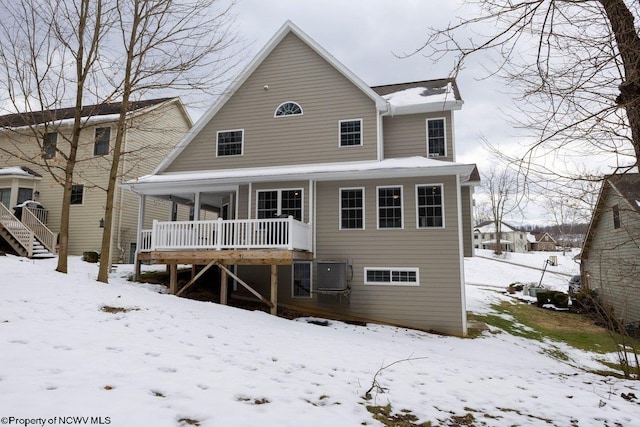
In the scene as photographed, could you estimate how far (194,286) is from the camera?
14.0 metres

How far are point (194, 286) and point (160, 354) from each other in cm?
888

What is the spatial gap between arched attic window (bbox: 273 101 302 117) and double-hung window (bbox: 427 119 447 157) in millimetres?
4751

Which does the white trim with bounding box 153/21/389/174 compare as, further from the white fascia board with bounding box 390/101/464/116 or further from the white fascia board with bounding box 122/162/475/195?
the white fascia board with bounding box 122/162/475/195

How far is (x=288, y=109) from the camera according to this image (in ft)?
47.6

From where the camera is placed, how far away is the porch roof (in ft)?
39.5

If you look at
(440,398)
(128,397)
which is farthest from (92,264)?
(440,398)

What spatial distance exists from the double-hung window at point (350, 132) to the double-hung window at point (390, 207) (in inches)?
80.8

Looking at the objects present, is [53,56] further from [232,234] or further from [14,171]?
[14,171]

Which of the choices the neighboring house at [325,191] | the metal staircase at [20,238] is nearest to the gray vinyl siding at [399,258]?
the neighboring house at [325,191]

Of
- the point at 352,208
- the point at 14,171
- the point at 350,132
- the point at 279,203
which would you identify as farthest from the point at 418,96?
the point at 14,171

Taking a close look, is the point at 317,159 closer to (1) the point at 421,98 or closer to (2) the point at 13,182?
(1) the point at 421,98

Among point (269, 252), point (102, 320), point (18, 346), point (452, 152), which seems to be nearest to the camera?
point (18, 346)

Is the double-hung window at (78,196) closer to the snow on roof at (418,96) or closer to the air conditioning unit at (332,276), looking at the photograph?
the air conditioning unit at (332,276)

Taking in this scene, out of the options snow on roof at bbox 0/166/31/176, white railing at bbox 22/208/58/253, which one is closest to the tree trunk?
white railing at bbox 22/208/58/253
